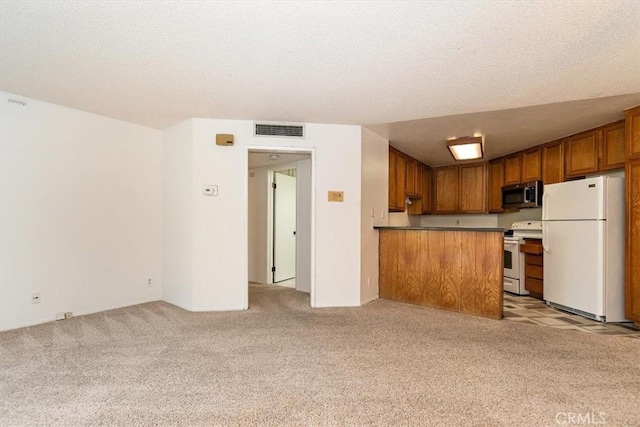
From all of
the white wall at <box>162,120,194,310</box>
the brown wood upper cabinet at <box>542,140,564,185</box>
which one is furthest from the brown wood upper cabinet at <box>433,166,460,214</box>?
the white wall at <box>162,120,194,310</box>

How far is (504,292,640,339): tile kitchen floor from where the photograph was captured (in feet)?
10.6

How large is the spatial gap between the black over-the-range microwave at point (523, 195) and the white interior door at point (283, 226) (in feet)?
11.9

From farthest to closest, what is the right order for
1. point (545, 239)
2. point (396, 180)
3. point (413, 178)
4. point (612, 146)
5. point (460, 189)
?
point (460, 189) < point (413, 178) < point (396, 180) < point (545, 239) < point (612, 146)

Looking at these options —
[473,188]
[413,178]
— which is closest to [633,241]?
[473,188]

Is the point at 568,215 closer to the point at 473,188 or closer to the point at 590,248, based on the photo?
the point at 590,248

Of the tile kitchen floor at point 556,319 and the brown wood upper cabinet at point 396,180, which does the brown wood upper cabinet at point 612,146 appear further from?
the brown wood upper cabinet at point 396,180

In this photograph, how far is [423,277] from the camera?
4152mm

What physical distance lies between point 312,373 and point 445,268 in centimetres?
239

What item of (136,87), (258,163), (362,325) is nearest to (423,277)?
(362,325)

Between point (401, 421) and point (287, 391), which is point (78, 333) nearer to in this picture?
point (287, 391)

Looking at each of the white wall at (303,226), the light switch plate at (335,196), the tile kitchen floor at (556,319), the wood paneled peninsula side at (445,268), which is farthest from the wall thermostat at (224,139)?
the tile kitchen floor at (556,319)

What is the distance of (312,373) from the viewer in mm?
2250

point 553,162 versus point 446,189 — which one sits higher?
point 553,162

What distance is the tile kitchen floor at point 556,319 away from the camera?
3230 millimetres
